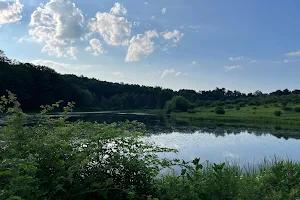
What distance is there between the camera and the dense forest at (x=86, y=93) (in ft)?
275

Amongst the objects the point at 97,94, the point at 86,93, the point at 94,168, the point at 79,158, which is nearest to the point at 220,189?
the point at 94,168

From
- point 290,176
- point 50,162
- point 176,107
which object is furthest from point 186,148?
point 176,107

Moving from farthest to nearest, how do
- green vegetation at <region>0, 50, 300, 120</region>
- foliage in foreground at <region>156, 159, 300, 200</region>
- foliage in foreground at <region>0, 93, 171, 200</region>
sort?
1. green vegetation at <region>0, 50, 300, 120</region>
2. foliage in foreground at <region>156, 159, 300, 200</region>
3. foliage in foreground at <region>0, 93, 171, 200</region>

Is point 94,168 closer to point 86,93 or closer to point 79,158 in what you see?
point 79,158

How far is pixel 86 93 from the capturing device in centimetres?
13200

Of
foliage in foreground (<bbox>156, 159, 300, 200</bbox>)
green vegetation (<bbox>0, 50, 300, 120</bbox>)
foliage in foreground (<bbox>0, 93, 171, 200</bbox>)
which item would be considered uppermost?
green vegetation (<bbox>0, 50, 300, 120</bbox>)

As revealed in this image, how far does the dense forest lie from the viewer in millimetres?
83688

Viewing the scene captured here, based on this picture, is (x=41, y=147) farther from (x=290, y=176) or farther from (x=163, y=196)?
(x=290, y=176)

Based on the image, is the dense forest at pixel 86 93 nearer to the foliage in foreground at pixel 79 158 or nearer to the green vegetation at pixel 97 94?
the green vegetation at pixel 97 94

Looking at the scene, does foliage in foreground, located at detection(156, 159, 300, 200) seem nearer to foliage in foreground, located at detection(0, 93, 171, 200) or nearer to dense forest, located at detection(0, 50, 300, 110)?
foliage in foreground, located at detection(0, 93, 171, 200)

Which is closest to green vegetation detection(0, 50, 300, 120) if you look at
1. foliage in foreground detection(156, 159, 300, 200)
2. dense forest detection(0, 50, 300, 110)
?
dense forest detection(0, 50, 300, 110)

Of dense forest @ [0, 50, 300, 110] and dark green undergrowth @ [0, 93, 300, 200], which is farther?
dense forest @ [0, 50, 300, 110]

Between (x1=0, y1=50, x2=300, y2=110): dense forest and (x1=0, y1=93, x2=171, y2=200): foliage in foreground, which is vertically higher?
(x1=0, y1=50, x2=300, y2=110): dense forest

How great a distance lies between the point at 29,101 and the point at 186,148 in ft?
277
